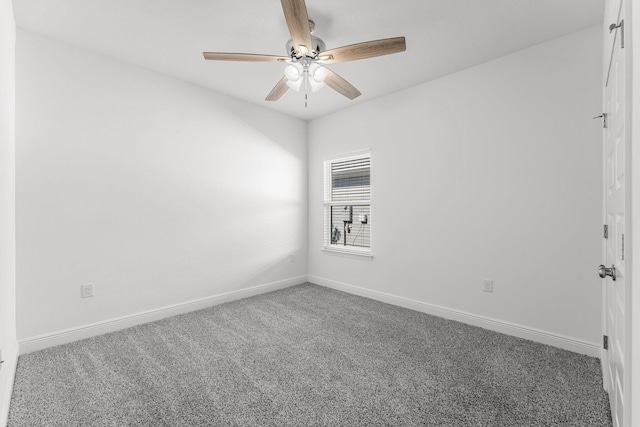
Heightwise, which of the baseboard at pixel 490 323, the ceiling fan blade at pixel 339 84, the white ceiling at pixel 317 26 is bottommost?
the baseboard at pixel 490 323

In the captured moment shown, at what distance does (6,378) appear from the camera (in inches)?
69.7

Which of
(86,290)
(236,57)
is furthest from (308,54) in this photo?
(86,290)

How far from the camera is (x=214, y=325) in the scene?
2965mm

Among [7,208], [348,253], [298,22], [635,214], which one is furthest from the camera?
[348,253]

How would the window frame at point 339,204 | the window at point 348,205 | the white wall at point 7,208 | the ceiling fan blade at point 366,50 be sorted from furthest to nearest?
the window at point 348,205, the window frame at point 339,204, the ceiling fan blade at point 366,50, the white wall at point 7,208

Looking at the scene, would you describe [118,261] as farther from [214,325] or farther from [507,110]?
[507,110]

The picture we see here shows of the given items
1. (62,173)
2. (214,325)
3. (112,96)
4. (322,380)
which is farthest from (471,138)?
(62,173)

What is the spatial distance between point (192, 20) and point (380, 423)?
9.84ft

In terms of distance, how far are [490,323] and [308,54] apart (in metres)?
2.88

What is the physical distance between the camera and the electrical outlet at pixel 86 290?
264 cm

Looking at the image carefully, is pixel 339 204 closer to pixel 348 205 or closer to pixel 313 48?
pixel 348 205

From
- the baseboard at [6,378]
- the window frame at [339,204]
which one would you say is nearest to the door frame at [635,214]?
the baseboard at [6,378]

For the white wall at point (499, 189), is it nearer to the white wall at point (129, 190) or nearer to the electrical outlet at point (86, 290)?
the white wall at point (129, 190)

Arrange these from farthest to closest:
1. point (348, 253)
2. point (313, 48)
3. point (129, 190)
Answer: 1. point (348, 253)
2. point (129, 190)
3. point (313, 48)
